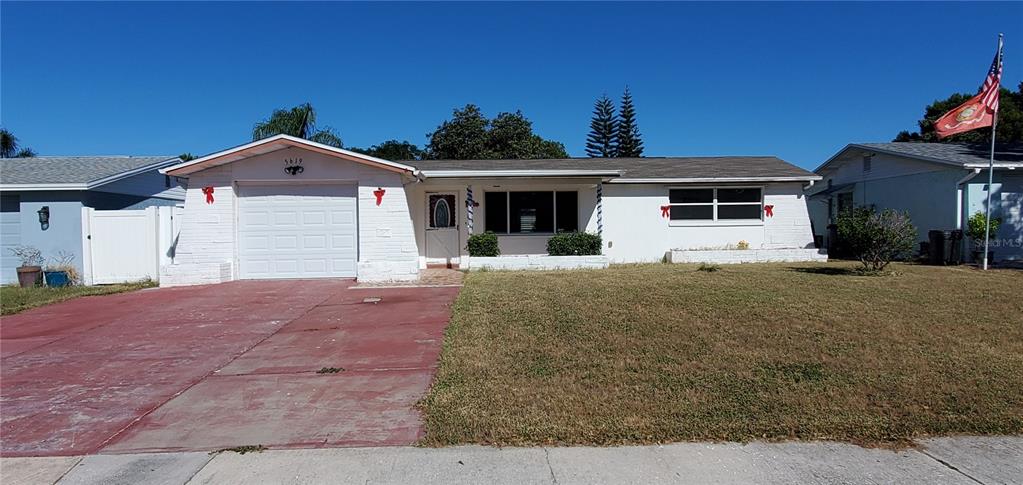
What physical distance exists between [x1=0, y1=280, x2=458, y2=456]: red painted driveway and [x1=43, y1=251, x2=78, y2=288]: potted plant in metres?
4.03

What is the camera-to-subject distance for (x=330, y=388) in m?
5.30

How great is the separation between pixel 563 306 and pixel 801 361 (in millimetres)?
3705

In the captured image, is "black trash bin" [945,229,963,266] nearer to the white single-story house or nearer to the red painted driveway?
the white single-story house

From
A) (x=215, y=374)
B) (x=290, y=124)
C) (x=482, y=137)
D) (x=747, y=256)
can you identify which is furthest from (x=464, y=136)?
(x=215, y=374)

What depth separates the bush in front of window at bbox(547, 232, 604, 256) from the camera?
1512cm

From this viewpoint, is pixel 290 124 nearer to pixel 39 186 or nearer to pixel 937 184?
pixel 39 186

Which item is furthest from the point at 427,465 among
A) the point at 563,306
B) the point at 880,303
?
the point at 880,303

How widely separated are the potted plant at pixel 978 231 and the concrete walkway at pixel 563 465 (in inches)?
555

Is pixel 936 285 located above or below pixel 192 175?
below

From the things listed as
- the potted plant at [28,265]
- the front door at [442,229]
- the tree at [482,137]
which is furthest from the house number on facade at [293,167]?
the tree at [482,137]

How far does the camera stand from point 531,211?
16234 mm

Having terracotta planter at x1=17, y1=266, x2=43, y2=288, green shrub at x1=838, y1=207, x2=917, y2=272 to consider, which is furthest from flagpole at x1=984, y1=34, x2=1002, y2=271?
terracotta planter at x1=17, y1=266, x2=43, y2=288

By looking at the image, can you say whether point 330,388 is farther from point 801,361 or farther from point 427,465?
point 801,361

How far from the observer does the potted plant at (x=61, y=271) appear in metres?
13.3
